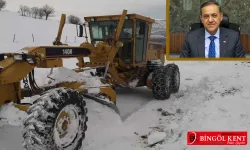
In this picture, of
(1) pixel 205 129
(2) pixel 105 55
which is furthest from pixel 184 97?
(1) pixel 205 129

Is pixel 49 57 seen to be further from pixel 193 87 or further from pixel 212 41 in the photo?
pixel 193 87

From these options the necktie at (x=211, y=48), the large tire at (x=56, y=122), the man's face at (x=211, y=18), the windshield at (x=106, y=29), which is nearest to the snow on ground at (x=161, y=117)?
the large tire at (x=56, y=122)

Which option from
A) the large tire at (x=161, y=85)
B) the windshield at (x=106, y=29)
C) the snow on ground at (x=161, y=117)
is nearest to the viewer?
the snow on ground at (x=161, y=117)

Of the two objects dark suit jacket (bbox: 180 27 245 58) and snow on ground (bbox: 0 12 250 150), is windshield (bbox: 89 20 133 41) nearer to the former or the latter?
snow on ground (bbox: 0 12 250 150)

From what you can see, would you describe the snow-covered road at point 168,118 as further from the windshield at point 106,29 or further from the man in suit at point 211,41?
the man in suit at point 211,41

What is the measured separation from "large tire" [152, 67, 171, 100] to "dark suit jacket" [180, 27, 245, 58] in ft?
14.0

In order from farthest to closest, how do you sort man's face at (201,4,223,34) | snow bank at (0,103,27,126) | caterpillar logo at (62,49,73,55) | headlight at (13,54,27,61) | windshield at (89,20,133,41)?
windshield at (89,20,133,41)
caterpillar logo at (62,49,73,55)
snow bank at (0,103,27,126)
headlight at (13,54,27,61)
man's face at (201,4,223,34)

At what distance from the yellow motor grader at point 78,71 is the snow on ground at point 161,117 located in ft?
0.93

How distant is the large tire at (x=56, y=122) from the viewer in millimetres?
3459

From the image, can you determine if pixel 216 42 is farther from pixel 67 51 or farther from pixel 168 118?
pixel 168 118

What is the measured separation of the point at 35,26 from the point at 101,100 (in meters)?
25.4

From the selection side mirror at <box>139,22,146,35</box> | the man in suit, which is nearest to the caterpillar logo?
the man in suit

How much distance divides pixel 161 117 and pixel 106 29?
2699 mm

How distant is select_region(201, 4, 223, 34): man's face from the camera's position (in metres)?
2.46
